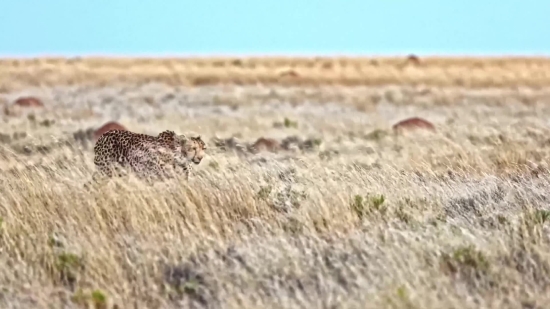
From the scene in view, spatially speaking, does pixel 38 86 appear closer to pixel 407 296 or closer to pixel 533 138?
pixel 533 138

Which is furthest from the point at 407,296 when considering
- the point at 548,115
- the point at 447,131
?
the point at 548,115

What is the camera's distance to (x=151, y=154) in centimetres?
954

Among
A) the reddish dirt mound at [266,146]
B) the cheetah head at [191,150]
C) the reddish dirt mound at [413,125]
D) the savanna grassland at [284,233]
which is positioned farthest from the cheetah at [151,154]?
the reddish dirt mound at [413,125]

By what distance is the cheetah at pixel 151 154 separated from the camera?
9.48 meters

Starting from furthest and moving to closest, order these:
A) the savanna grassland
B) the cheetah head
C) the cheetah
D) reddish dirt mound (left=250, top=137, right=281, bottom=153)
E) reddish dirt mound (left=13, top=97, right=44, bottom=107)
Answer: reddish dirt mound (left=13, top=97, right=44, bottom=107) < reddish dirt mound (left=250, top=137, right=281, bottom=153) < the cheetah head < the cheetah < the savanna grassland

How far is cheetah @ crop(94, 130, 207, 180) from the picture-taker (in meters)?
9.48

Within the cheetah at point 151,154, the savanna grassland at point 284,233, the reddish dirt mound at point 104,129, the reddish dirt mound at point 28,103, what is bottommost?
the reddish dirt mound at point 28,103

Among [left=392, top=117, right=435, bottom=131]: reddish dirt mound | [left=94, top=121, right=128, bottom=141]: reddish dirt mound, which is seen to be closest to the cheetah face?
[left=94, top=121, right=128, bottom=141]: reddish dirt mound

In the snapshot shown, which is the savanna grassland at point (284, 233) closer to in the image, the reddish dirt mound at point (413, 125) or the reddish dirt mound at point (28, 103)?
the reddish dirt mound at point (413, 125)

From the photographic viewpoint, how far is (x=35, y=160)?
1203 cm

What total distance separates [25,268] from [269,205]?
2.45m

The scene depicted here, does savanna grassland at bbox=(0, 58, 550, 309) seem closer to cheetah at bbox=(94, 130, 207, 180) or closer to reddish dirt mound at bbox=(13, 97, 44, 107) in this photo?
cheetah at bbox=(94, 130, 207, 180)

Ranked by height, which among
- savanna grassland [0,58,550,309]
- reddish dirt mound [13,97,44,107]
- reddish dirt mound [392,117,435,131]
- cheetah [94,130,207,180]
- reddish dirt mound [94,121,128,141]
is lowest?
reddish dirt mound [13,97,44,107]

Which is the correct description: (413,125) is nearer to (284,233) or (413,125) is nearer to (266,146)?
(266,146)
